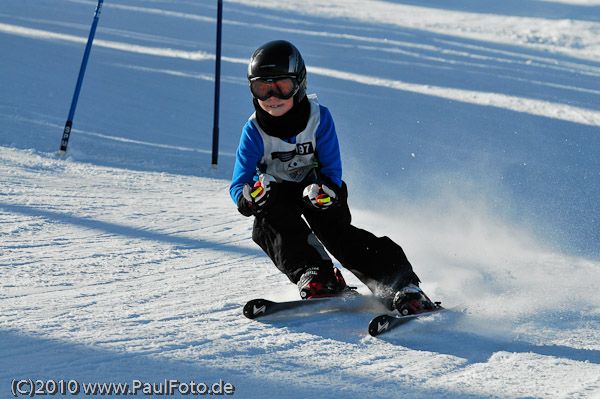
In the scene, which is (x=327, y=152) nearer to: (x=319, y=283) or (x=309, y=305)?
(x=319, y=283)

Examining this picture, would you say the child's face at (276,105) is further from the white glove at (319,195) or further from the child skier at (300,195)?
the white glove at (319,195)

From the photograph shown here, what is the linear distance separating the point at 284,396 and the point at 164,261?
192 centimetres

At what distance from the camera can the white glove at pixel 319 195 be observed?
11.3 ft

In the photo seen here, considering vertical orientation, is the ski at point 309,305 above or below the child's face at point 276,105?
below

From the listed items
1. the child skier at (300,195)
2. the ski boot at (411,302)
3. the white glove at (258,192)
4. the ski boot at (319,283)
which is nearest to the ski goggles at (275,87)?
the child skier at (300,195)

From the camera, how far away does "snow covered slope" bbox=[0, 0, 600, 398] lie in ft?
9.02

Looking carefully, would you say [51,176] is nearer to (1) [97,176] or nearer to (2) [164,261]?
(1) [97,176]

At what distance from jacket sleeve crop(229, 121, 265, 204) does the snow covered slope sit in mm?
616

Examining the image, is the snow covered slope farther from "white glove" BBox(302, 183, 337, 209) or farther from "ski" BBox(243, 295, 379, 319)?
"white glove" BBox(302, 183, 337, 209)

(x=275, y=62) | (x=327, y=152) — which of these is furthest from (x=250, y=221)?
(x=275, y=62)

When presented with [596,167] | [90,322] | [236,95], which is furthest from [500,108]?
[90,322]

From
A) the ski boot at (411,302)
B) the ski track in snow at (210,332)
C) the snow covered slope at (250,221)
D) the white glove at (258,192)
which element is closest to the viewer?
the ski track in snow at (210,332)

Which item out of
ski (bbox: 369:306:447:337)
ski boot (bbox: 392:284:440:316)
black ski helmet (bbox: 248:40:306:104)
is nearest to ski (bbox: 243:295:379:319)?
ski boot (bbox: 392:284:440:316)

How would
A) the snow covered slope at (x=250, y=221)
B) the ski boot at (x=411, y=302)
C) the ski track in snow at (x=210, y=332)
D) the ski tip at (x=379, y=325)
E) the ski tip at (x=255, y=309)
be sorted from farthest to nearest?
1. the ski boot at (x=411, y=302)
2. the ski tip at (x=255, y=309)
3. the ski tip at (x=379, y=325)
4. the snow covered slope at (x=250, y=221)
5. the ski track in snow at (x=210, y=332)
